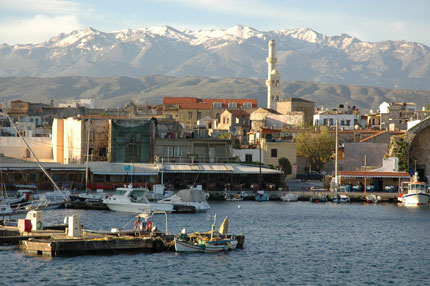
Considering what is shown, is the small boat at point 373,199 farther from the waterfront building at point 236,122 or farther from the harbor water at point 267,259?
the waterfront building at point 236,122

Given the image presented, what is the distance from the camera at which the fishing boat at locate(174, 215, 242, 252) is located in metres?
49.3

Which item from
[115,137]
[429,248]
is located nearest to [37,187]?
[115,137]

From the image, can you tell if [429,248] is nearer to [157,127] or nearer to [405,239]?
[405,239]

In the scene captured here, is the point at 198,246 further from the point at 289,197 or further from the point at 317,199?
the point at 317,199

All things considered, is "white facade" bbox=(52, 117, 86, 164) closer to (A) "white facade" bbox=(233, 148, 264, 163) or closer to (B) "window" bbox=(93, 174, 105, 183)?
(B) "window" bbox=(93, 174, 105, 183)

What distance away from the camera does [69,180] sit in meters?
93.8

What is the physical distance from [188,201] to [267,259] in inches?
1148

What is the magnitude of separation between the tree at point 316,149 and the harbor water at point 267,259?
48460 mm

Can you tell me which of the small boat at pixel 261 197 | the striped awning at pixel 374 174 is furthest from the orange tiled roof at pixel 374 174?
the small boat at pixel 261 197

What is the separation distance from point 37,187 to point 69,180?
169 inches

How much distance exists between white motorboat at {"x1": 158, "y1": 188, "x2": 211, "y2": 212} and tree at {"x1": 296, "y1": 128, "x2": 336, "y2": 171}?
45680 mm

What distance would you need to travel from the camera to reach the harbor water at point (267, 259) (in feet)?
139

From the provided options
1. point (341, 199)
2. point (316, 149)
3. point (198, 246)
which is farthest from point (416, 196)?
point (198, 246)

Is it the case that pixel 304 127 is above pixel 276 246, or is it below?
above
